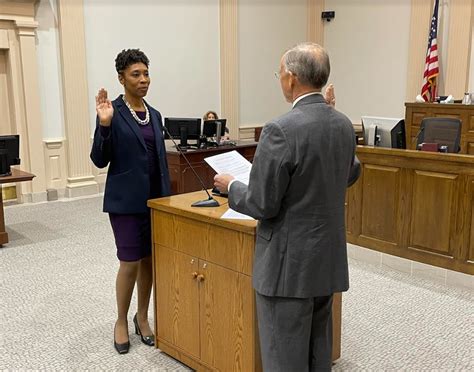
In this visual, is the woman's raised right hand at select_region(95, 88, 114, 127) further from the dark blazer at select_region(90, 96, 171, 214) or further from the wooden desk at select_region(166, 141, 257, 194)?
the wooden desk at select_region(166, 141, 257, 194)

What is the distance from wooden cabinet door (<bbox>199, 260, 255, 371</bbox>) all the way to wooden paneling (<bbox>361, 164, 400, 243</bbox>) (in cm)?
229

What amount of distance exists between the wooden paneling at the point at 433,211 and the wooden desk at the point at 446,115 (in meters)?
2.85

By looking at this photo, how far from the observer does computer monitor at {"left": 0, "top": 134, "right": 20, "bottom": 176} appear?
4.94m

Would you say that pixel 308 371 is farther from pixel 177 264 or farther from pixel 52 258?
pixel 52 258

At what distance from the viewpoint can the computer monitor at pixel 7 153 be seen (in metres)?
4.94

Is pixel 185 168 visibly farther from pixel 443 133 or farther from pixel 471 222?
pixel 471 222

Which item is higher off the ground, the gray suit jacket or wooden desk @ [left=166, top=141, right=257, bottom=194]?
the gray suit jacket

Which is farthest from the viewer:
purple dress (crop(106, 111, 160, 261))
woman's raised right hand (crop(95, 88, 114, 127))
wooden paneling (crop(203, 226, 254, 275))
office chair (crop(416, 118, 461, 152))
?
office chair (crop(416, 118, 461, 152))

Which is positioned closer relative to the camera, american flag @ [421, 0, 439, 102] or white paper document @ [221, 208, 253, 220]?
white paper document @ [221, 208, 253, 220]

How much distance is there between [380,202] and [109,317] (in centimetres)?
236

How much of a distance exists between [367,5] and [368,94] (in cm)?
153

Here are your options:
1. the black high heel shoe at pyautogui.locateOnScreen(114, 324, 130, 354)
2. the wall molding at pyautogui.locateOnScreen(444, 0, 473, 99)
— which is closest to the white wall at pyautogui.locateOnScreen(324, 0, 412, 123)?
the wall molding at pyautogui.locateOnScreen(444, 0, 473, 99)

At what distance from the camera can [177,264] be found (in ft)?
9.03

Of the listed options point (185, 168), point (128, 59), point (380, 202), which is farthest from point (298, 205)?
point (185, 168)
